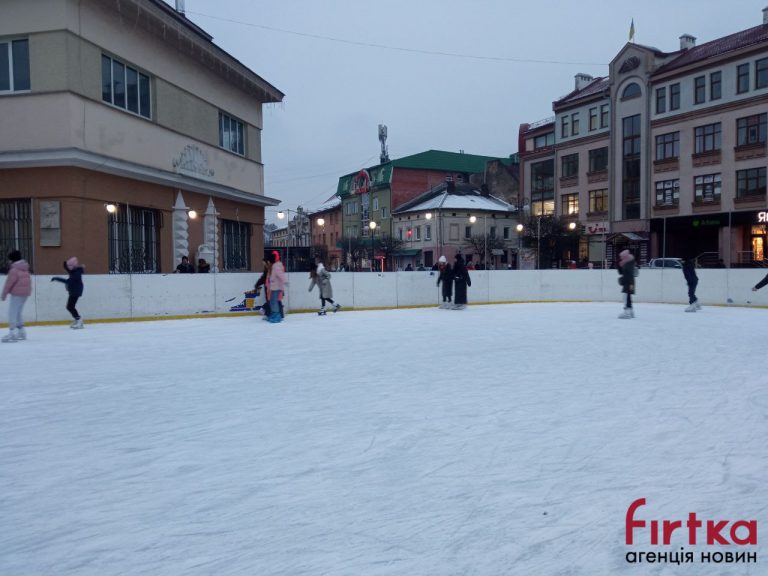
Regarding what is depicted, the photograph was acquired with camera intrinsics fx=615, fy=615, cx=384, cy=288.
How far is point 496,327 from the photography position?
1336 cm

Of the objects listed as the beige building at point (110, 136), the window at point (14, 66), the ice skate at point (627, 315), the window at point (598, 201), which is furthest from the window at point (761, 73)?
the window at point (14, 66)

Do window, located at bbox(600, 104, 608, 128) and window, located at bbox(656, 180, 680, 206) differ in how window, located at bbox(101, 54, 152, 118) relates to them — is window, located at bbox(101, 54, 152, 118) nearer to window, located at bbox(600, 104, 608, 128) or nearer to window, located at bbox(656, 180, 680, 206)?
window, located at bbox(656, 180, 680, 206)

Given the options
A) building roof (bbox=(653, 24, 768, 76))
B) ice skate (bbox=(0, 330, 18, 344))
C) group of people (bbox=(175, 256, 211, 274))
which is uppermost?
building roof (bbox=(653, 24, 768, 76))

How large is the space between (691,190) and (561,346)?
30234 millimetres

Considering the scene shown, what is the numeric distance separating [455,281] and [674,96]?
2546cm

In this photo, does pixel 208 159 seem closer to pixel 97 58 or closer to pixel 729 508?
pixel 97 58

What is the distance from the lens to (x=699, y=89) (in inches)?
1387

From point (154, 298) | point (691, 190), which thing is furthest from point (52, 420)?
point (691, 190)

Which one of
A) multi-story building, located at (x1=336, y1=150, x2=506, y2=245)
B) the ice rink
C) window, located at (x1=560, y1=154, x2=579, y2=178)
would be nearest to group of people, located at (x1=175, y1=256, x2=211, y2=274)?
the ice rink

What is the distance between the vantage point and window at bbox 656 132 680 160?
120ft

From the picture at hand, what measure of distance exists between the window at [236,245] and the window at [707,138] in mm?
26335

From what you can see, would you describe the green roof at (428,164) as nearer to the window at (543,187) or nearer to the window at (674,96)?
the window at (543,187)

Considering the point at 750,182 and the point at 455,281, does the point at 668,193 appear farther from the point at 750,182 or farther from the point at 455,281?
the point at 455,281

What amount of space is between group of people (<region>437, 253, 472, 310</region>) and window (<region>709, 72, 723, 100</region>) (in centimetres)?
2384
